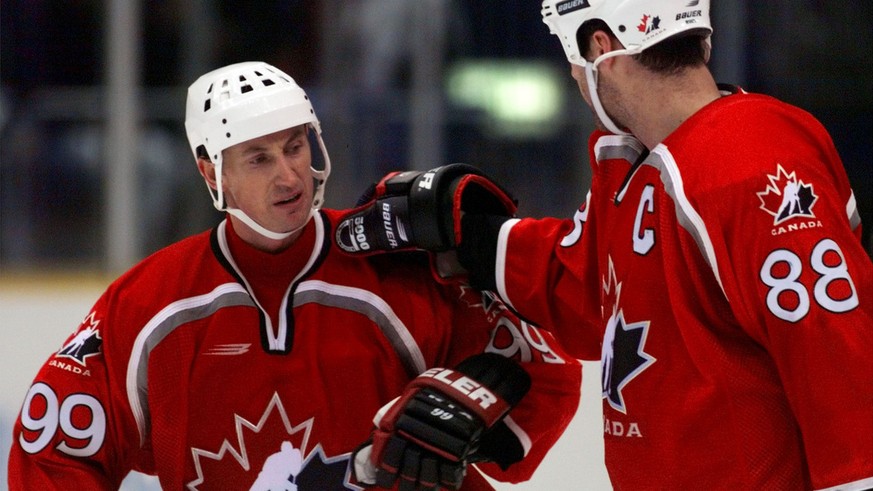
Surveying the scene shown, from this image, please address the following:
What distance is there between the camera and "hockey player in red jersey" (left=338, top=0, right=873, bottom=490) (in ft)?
5.70

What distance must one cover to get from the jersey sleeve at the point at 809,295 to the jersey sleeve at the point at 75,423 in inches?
45.0

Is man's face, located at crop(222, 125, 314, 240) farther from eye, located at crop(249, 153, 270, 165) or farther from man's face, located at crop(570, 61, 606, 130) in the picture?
man's face, located at crop(570, 61, 606, 130)

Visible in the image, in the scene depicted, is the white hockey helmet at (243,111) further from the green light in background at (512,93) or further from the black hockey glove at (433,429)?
the green light in background at (512,93)

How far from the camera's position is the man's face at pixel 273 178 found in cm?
234

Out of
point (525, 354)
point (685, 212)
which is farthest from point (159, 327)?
point (685, 212)

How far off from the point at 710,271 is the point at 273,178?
848 mm

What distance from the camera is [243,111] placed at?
2.32m

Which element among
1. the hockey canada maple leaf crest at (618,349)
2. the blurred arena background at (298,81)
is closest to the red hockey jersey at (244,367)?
the hockey canada maple leaf crest at (618,349)

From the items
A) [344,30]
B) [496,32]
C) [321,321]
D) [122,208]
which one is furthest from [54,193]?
[321,321]

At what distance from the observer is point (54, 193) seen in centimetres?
479

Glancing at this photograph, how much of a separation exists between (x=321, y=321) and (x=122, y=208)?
2004 millimetres

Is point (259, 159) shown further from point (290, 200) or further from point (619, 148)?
point (619, 148)

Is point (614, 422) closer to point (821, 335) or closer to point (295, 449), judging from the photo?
point (821, 335)

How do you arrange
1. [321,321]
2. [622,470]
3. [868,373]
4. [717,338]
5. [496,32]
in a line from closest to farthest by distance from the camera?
[868,373] → [717,338] → [622,470] → [321,321] → [496,32]
